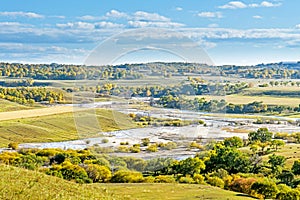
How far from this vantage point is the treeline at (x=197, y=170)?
30.3 meters

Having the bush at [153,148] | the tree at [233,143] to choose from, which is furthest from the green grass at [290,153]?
the bush at [153,148]

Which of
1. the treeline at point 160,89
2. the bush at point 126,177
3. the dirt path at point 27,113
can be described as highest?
the treeline at point 160,89

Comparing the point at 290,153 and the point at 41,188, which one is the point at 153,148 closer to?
the point at 290,153

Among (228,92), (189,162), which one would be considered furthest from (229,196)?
(228,92)

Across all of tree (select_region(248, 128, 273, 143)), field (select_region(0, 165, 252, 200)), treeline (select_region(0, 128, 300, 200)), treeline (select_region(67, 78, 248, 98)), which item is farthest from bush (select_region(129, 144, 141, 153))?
Answer: tree (select_region(248, 128, 273, 143))

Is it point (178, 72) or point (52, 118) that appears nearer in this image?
point (178, 72)

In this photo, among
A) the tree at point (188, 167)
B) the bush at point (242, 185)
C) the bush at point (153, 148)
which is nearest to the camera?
the bush at point (242, 185)

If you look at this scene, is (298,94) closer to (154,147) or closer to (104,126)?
(154,147)

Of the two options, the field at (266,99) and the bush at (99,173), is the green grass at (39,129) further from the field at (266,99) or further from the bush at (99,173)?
the field at (266,99)

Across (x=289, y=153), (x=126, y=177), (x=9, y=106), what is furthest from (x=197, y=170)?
(x=9, y=106)

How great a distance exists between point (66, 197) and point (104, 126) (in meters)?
18.8

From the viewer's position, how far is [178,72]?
32.0 metres

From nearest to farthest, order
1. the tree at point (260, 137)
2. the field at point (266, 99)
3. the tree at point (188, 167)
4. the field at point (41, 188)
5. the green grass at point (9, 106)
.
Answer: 1. the field at point (41, 188)
2. the tree at point (188, 167)
3. the tree at point (260, 137)
4. the green grass at point (9, 106)
5. the field at point (266, 99)

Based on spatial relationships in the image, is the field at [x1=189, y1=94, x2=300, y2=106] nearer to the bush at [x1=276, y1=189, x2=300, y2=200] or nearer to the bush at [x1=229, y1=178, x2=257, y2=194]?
the bush at [x1=229, y1=178, x2=257, y2=194]
